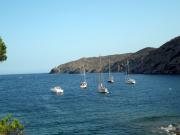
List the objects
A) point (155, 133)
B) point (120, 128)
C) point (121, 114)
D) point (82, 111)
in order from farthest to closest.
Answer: point (82, 111), point (121, 114), point (120, 128), point (155, 133)

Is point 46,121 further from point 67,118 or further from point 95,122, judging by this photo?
point 95,122

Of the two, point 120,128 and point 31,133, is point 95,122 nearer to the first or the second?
point 120,128

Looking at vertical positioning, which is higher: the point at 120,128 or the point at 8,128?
the point at 8,128

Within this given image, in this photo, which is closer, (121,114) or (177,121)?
(177,121)

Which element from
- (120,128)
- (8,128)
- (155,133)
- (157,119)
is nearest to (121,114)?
(157,119)

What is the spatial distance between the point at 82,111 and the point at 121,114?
36.9ft

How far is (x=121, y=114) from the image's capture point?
72.7m

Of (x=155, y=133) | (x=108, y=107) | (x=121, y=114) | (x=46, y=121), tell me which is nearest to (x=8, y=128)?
(x=155, y=133)

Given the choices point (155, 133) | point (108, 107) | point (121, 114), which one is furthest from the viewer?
point (108, 107)

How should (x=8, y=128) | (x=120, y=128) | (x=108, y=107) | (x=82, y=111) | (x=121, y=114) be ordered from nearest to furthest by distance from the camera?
(x=8, y=128) → (x=120, y=128) → (x=121, y=114) → (x=82, y=111) → (x=108, y=107)

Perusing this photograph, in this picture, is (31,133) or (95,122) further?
(95,122)

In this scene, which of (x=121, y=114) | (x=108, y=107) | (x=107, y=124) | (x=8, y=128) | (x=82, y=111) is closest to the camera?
(x=8, y=128)

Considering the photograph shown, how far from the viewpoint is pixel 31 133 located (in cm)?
5594

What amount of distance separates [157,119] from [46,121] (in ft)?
71.5
